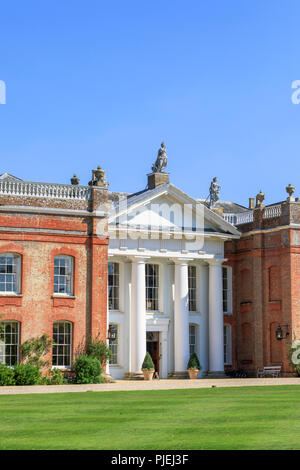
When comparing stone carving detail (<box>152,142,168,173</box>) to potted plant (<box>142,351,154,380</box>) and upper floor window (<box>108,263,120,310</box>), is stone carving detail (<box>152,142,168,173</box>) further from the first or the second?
potted plant (<box>142,351,154,380</box>)

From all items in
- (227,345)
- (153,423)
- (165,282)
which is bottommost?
(153,423)

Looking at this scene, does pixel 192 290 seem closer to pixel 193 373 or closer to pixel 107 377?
pixel 193 373

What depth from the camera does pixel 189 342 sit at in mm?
44219

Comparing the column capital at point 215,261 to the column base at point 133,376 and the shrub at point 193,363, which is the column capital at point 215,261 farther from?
the column base at point 133,376

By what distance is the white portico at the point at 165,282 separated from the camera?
41.1m

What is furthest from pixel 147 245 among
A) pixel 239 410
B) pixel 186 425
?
pixel 186 425

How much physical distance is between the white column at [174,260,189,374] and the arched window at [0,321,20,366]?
911cm

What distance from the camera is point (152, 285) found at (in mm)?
43281

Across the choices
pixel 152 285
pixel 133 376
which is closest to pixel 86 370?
Result: pixel 133 376

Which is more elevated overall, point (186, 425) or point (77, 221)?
point (77, 221)

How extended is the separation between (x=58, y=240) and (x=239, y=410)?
2092cm

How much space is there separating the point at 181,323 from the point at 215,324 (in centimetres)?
217

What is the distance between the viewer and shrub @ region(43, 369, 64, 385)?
36562 mm
